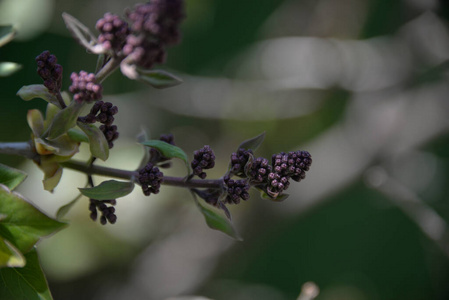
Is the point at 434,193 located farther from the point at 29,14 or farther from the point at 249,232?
the point at 29,14

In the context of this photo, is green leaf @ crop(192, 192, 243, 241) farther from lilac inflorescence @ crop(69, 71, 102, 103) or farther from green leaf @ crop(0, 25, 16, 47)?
green leaf @ crop(0, 25, 16, 47)

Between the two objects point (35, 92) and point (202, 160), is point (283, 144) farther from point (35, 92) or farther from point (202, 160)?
point (35, 92)

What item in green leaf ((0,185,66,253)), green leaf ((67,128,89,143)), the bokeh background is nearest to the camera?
green leaf ((0,185,66,253))

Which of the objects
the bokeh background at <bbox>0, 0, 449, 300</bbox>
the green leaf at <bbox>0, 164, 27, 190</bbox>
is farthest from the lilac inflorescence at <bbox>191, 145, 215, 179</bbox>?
the bokeh background at <bbox>0, 0, 449, 300</bbox>

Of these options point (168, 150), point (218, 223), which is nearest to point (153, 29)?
point (168, 150)

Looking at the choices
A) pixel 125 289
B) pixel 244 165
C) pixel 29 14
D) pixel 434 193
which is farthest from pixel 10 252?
pixel 434 193

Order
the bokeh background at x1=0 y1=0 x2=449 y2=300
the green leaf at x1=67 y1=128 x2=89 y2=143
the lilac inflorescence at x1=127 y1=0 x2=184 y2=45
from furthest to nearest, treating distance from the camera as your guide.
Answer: the bokeh background at x1=0 y1=0 x2=449 y2=300 → the green leaf at x1=67 y1=128 x2=89 y2=143 → the lilac inflorescence at x1=127 y1=0 x2=184 y2=45

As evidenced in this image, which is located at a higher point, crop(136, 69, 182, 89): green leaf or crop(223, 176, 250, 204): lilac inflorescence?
crop(136, 69, 182, 89): green leaf
